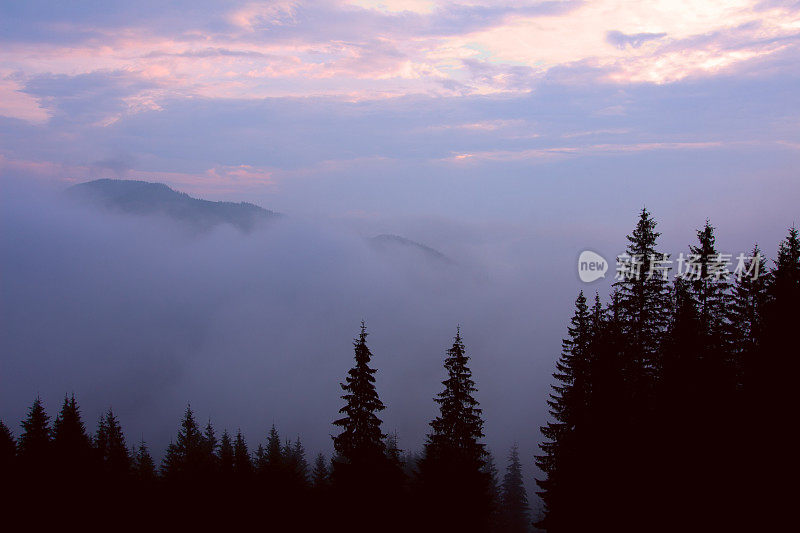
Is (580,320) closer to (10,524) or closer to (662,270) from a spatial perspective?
(662,270)

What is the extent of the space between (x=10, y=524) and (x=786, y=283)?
32.1m

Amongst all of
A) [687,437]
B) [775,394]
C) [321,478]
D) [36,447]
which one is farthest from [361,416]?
[321,478]

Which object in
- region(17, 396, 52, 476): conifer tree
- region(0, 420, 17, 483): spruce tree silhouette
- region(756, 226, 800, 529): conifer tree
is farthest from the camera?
region(17, 396, 52, 476): conifer tree

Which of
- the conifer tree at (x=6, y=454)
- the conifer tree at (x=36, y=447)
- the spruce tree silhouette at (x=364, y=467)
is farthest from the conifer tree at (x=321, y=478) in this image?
the conifer tree at (x=6, y=454)

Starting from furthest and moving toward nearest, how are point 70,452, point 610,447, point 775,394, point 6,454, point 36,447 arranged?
point 6,454
point 36,447
point 70,452
point 610,447
point 775,394

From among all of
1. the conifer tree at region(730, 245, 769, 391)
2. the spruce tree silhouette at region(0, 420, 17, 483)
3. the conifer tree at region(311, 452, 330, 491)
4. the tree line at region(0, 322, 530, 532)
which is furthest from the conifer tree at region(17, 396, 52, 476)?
the conifer tree at region(730, 245, 769, 391)

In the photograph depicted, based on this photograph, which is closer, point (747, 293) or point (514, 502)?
point (747, 293)

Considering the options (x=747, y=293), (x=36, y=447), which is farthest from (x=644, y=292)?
(x=36, y=447)

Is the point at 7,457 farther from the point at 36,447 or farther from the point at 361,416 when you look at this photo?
the point at 361,416

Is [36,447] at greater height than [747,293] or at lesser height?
lesser

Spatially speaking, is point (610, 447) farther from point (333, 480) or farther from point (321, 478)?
point (321, 478)

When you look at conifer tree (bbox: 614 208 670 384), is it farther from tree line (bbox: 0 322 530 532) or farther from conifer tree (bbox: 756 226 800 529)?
conifer tree (bbox: 756 226 800 529)

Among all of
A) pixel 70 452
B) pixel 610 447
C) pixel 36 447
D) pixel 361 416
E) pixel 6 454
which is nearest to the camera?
pixel 610 447

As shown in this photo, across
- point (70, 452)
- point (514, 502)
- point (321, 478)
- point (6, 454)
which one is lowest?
point (514, 502)
